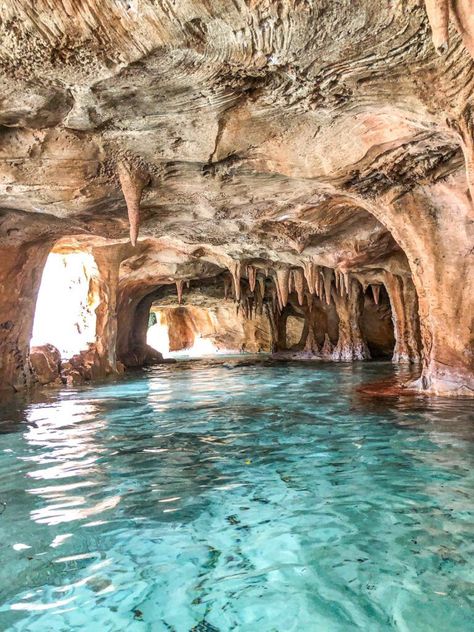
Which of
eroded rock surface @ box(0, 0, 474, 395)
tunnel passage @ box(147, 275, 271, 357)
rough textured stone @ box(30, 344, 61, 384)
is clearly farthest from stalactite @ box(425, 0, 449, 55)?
tunnel passage @ box(147, 275, 271, 357)

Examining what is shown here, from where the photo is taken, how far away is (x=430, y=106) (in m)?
5.80

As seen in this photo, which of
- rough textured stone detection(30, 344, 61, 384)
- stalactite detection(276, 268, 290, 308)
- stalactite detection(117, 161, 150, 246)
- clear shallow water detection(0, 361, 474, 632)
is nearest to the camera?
clear shallow water detection(0, 361, 474, 632)

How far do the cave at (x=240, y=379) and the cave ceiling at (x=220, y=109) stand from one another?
0.03 metres

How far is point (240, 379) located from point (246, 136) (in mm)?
7591

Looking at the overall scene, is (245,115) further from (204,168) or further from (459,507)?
(459,507)

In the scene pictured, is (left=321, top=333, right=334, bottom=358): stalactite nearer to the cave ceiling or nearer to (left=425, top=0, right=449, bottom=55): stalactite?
the cave ceiling

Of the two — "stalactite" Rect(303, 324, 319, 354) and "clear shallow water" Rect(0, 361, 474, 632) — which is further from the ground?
"stalactite" Rect(303, 324, 319, 354)

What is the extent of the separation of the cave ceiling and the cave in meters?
0.03

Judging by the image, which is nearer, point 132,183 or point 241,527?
point 241,527

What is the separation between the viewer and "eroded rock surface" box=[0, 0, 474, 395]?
4598 millimetres

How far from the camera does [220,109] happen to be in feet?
20.7

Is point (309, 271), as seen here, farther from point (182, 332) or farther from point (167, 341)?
point (167, 341)

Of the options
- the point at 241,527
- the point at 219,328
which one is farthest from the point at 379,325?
the point at 241,527

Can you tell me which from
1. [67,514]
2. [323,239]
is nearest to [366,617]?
[67,514]
